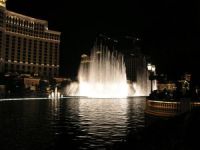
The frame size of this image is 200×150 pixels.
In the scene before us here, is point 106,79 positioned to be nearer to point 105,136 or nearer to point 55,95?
point 55,95

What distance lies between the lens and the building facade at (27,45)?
433ft

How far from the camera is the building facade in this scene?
433 ft

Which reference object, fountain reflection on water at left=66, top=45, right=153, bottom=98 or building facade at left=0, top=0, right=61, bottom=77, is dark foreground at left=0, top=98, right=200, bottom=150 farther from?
building facade at left=0, top=0, right=61, bottom=77

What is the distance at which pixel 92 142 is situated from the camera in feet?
50.2

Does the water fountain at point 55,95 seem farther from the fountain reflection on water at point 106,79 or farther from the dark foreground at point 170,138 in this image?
the dark foreground at point 170,138

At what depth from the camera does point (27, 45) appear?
5650 inches

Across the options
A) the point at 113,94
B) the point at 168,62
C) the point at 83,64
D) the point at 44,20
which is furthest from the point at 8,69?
the point at 168,62

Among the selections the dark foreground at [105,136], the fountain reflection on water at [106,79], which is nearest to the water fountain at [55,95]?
the fountain reflection on water at [106,79]

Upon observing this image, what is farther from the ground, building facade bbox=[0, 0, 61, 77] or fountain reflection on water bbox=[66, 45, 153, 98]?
building facade bbox=[0, 0, 61, 77]

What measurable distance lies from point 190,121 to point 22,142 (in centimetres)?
769

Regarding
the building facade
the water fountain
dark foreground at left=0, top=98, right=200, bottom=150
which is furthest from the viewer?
the building facade

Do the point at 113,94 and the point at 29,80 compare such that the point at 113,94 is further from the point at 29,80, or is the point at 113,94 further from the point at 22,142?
the point at 22,142

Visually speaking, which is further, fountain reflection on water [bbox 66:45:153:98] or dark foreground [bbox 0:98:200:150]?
fountain reflection on water [bbox 66:45:153:98]

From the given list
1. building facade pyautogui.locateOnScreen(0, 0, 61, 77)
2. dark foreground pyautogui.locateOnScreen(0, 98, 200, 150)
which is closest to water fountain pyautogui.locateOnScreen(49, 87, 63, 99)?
building facade pyautogui.locateOnScreen(0, 0, 61, 77)
